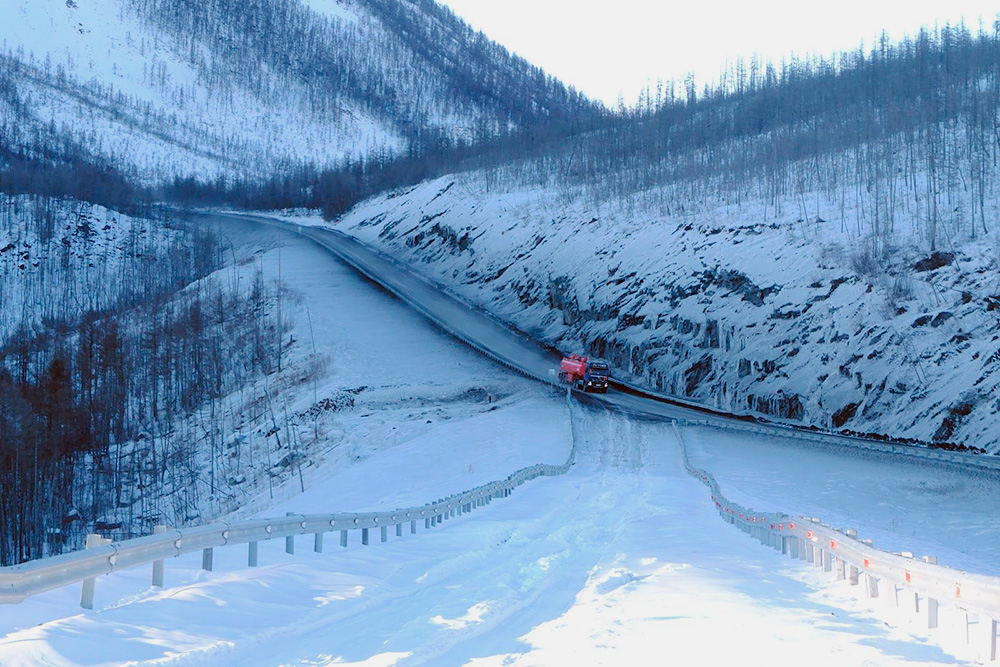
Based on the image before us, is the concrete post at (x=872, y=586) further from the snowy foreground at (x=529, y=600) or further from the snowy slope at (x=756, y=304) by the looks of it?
the snowy slope at (x=756, y=304)

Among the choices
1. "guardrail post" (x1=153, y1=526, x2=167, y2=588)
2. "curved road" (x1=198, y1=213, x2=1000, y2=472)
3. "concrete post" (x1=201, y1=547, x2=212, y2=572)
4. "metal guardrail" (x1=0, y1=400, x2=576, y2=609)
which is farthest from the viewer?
"curved road" (x1=198, y1=213, x2=1000, y2=472)

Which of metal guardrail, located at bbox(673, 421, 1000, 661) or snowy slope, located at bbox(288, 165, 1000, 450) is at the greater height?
snowy slope, located at bbox(288, 165, 1000, 450)

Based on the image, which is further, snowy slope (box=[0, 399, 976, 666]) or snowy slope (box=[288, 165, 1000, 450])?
snowy slope (box=[288, 165, 1000, 450])

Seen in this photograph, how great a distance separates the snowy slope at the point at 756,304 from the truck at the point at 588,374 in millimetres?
5317

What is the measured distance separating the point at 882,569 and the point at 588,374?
46252mm

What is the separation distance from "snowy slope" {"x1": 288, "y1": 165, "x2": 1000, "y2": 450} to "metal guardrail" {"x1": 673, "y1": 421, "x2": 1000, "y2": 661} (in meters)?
26.9

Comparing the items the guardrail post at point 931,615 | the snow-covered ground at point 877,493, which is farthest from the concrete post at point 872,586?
the snow-covered ground at point 877,493

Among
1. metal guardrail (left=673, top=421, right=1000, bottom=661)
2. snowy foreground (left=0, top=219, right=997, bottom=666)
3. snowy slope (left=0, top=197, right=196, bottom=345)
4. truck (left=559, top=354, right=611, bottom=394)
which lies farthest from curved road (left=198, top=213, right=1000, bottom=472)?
snowy slope (left=0, top=197, right=196, bottom=345)

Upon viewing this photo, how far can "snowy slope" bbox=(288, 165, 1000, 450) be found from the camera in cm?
4603

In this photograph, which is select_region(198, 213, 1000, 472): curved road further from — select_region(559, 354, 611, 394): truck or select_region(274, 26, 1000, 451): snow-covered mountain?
select_region(274, 26, 1000, 451): snow-covered mountain

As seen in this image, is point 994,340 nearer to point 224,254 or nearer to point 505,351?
point 505,351

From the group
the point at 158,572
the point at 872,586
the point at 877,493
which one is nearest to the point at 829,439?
the point at 877,493

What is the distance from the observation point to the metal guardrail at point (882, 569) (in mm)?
8367

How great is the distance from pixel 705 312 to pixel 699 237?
35.7 feet
